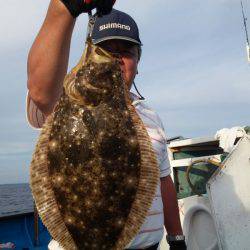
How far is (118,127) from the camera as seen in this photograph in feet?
6.93

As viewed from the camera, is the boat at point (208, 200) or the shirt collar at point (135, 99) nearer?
the shirt collar at point (135, 99)

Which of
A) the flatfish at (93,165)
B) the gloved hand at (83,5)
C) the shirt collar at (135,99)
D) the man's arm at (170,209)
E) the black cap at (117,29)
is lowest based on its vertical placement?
the man's arm at (170,209)

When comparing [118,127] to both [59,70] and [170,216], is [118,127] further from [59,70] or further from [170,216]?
[170,216]

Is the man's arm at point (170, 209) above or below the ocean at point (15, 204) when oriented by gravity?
above

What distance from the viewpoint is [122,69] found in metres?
3.03

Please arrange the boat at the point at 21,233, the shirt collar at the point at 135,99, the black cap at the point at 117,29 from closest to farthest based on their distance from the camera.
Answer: the black cap at the point at 117,29 → the shirt collar at the point at 135,99 → the boat at the point at 21,233

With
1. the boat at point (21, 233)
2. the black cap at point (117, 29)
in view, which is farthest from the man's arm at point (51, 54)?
the boat at point (21, 233)

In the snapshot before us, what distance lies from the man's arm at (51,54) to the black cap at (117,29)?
0.87 m

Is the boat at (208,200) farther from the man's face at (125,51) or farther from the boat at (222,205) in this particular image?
the man's face at (125,51)

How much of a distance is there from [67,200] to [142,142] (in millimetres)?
538

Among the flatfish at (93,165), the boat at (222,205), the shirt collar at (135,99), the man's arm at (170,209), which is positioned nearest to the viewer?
the flatfish at (93,165)

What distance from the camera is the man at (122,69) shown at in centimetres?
213

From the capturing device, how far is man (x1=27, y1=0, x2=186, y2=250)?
7.00 feet

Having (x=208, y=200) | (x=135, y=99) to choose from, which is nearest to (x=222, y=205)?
(x=208, y=200)
